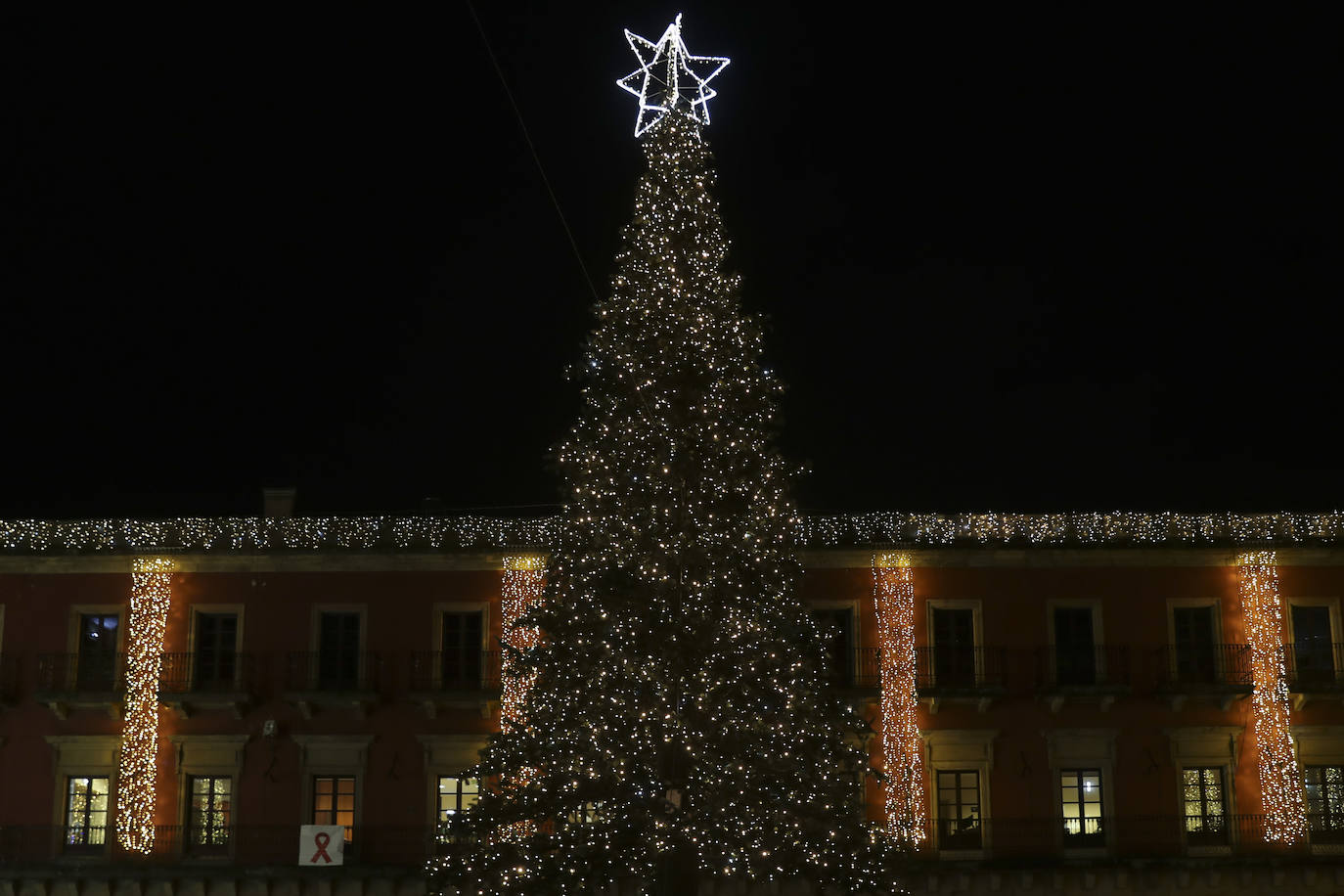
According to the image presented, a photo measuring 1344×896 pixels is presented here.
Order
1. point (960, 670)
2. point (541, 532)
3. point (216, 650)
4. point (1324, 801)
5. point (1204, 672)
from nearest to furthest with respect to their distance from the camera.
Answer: point (1324, 801) < point (1204, 672) < point (960, 670) < point (541, 532) < point (216, 650)

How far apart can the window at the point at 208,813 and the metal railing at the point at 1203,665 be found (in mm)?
19229

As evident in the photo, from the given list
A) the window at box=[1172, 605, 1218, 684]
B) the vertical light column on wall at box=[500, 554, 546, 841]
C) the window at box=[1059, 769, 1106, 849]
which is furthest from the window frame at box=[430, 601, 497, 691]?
the window at box=[1172, 605, 1218, 684]

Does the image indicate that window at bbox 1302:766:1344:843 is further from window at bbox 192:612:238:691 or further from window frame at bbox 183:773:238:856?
window at bbox 192:612:238:691

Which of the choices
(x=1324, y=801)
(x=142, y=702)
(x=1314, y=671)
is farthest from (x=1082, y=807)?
(x=142, y=702)

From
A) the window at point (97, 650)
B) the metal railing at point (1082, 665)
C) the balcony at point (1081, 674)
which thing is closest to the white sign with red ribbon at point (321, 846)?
the window at point (97, 650)

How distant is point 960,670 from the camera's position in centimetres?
3102

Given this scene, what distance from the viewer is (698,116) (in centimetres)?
2333

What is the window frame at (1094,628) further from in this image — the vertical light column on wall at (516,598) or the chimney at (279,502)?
the chimney at (279,502)

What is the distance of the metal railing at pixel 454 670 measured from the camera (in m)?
30.9

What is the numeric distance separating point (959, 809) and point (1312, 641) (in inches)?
319

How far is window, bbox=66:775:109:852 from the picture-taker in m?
30.7

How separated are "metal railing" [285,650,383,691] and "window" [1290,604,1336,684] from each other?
61.8ft

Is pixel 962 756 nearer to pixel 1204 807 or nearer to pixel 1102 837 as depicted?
pixel 1102 837

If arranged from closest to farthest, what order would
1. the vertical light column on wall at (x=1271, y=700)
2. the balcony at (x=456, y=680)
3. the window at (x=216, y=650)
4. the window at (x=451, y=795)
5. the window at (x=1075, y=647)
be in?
the vertical light column on wall at (x=1271, y=700), the balcony at (x=456, y=680), the window at (x=451, y=795), the window at (x=1075, y=647), the window at (x=216, y=650)
